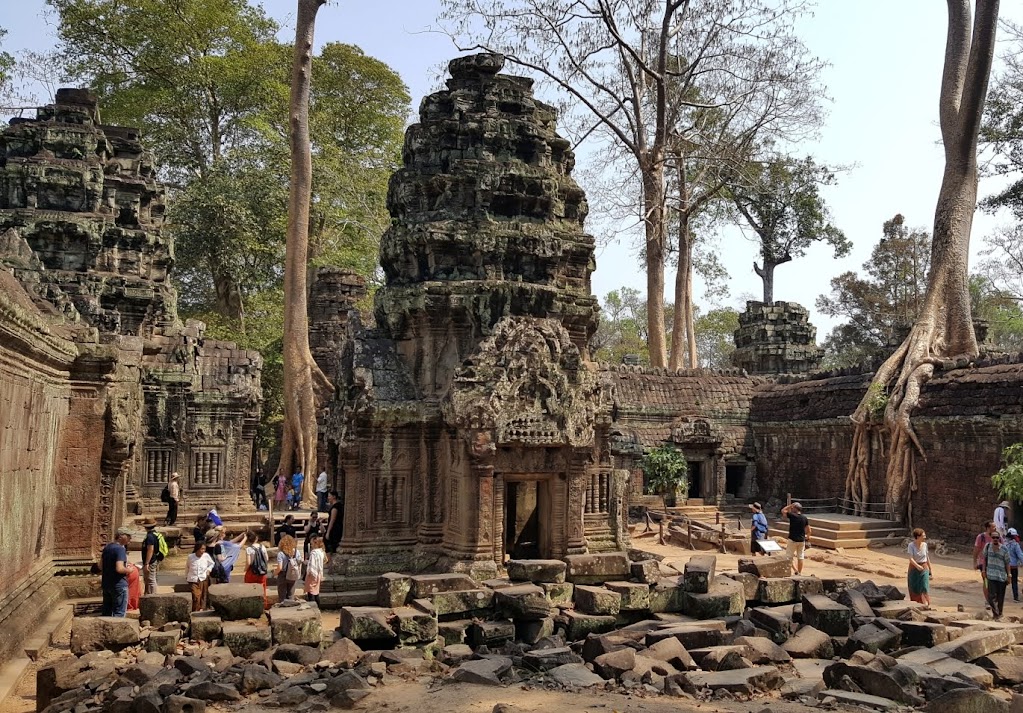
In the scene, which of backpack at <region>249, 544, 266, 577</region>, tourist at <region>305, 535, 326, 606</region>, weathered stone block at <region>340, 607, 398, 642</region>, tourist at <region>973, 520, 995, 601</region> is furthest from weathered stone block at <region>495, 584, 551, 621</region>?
tourist at <region>973, 520, 995, 601</region>

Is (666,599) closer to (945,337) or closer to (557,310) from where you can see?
(557,310)

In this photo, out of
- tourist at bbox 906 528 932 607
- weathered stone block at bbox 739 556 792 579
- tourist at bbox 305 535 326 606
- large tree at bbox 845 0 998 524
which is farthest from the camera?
large tree at bbox 845 0 998 524

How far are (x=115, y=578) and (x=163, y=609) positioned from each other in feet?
1.81

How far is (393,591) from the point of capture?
8.79m

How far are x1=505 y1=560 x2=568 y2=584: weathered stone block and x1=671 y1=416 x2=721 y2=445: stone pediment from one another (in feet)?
43.5

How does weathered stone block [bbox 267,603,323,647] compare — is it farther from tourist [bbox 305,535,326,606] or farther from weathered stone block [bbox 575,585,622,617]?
weathered stone block [bbox 575,585,622,617]

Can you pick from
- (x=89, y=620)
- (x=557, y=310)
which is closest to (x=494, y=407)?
(x=557, y=310)

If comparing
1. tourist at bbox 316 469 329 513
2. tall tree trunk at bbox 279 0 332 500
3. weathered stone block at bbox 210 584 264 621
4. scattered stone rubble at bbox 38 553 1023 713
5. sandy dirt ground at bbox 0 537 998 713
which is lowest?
sandy dirt ground at bbox 0 537 998 713

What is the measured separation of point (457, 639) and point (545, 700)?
1.95m

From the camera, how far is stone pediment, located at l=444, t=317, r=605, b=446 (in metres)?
10.4

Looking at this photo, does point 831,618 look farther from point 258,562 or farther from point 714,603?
point 258,562

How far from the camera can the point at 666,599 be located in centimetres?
940

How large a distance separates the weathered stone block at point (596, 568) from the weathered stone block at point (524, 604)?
125 centimetres

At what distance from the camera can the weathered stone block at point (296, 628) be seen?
776 cm
